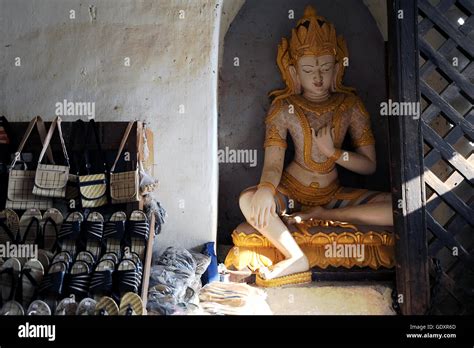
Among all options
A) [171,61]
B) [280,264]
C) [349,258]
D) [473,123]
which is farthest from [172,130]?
[473,123]

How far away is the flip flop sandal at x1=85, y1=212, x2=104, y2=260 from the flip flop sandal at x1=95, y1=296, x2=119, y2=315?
42 centimetres

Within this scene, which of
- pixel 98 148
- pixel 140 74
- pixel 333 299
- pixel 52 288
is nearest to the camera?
pixel 52 288

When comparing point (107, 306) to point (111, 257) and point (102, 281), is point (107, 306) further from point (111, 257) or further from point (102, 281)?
point (111, 257)

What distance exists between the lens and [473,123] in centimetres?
413

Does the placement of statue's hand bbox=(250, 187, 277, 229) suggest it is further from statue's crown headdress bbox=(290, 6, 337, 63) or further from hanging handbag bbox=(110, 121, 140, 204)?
statue's crown headdress bbox=(290, 6, 337, 63)

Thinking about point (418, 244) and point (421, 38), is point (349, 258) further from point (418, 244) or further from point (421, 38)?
point (421, 38)

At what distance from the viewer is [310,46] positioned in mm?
4949

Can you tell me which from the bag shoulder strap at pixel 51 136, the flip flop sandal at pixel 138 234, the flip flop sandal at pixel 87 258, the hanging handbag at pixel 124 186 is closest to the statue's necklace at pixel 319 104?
the hanging handbag at pixel 124 186

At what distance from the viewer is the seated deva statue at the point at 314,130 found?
4.85 metres

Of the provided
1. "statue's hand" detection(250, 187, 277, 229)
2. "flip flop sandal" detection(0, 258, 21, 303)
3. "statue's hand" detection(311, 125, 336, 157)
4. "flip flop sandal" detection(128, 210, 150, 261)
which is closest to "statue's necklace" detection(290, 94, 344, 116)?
"statue's hand" detection(311, 125, 336, 157)

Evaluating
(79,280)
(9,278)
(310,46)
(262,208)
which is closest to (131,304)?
(79,280)

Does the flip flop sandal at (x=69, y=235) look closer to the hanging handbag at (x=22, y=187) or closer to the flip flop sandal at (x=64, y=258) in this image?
the flip flop sandal at (x=64, y=258)

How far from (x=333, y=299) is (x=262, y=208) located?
0.79 metres

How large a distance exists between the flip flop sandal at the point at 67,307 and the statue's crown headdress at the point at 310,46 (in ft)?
7.79
